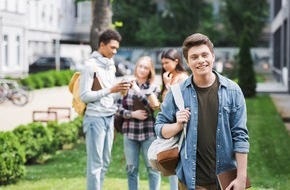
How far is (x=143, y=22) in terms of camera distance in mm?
66312

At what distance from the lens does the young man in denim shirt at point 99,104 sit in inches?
298

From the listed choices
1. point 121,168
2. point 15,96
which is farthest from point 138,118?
point 15,96

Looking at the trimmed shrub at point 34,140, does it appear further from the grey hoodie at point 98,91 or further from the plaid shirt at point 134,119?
the grey hoodie at point 98,91

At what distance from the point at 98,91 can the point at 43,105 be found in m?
20.1

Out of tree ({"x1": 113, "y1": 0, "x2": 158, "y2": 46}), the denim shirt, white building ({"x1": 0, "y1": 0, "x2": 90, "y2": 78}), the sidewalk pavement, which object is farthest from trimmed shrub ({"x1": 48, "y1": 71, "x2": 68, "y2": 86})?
the denim shirt

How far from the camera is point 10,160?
1014cm

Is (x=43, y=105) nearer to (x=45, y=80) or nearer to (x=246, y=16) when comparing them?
(x=45, y=80)

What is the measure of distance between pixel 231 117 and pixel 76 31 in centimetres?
6743

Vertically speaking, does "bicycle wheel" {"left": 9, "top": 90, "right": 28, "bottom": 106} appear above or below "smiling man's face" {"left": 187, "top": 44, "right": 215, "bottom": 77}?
below

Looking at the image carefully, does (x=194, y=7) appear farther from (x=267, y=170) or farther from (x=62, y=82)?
(x=267, y=170)

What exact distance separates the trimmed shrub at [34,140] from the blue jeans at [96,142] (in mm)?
4940

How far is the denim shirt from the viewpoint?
4.86 meters

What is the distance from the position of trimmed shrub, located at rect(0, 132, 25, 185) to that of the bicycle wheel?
16314 millimetres

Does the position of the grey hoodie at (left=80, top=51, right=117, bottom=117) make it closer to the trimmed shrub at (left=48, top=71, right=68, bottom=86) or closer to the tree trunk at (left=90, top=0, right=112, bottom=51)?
the tree trunk at (left=90, top=0, right=112, bottom=51)
